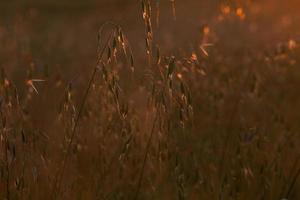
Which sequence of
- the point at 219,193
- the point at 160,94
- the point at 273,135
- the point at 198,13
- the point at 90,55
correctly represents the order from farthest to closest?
the point at 198,13 → the point at 90,55 → the point at 273,135 → the point at 219,193 → the point at 160,94

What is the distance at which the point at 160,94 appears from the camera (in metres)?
2.28

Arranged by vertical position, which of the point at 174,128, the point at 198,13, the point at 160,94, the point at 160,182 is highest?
the point at 160,94

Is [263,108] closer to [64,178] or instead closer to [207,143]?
[207,143]

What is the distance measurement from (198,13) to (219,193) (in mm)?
8561

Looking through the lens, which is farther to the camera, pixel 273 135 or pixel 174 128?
pixel 273 135

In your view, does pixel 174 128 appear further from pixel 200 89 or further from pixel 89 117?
pixel 200 89

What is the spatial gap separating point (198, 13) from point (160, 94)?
865 cm

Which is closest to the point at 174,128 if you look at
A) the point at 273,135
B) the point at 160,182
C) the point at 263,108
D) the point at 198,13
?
the point at 160,182

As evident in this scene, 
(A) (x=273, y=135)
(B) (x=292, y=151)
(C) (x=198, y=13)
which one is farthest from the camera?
(C) (x=198, y=13)

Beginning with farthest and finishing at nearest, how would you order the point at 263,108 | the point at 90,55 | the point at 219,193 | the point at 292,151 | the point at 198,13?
1. the point at 198,13
2. the point at 90,55
3. the point at 263,108
4. the point at 292,151
5. the point at 219,193

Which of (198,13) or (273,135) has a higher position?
(273,135)

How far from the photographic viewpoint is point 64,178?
2590mm

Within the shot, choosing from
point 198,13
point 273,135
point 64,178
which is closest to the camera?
point 64,178

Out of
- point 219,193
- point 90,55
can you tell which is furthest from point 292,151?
point 90,55
